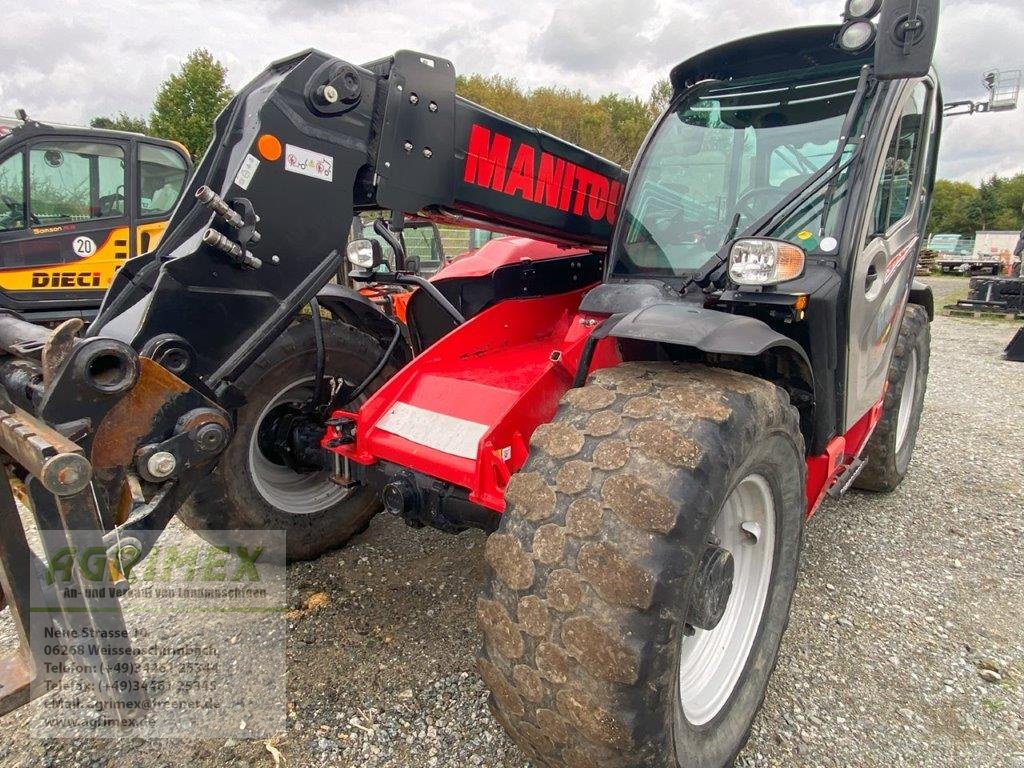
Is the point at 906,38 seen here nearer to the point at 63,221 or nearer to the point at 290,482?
the point at 290,482

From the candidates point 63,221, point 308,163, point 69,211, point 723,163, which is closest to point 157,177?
point 69,211

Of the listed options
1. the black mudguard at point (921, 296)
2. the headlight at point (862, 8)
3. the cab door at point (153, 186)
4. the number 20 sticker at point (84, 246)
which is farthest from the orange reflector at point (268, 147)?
the number 20 sticker at point (84, 246)

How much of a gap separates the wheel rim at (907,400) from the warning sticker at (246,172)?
4.36 meters

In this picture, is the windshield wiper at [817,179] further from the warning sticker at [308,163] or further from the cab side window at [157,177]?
the cab side window at [157,177]

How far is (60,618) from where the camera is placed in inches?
68.1

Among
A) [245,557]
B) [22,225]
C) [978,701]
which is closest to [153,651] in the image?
[245,557]

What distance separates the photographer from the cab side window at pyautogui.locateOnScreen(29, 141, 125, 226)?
7.41m

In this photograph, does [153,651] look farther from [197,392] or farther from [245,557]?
[197,392]

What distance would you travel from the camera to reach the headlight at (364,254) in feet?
10.1

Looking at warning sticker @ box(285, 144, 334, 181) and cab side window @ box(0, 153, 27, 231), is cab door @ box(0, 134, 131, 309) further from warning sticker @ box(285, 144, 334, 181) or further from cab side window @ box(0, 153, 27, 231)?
warning sticker @ box(285, 144, 334, 181)

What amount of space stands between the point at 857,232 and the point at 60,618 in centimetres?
288

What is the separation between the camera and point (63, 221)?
7.54m

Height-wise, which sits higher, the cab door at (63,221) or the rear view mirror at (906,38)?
the rear view mirror at (906,38)

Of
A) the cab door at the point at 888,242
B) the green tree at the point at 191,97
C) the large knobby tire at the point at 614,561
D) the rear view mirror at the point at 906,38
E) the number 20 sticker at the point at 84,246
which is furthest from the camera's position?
the green tree at the point at 191,97
